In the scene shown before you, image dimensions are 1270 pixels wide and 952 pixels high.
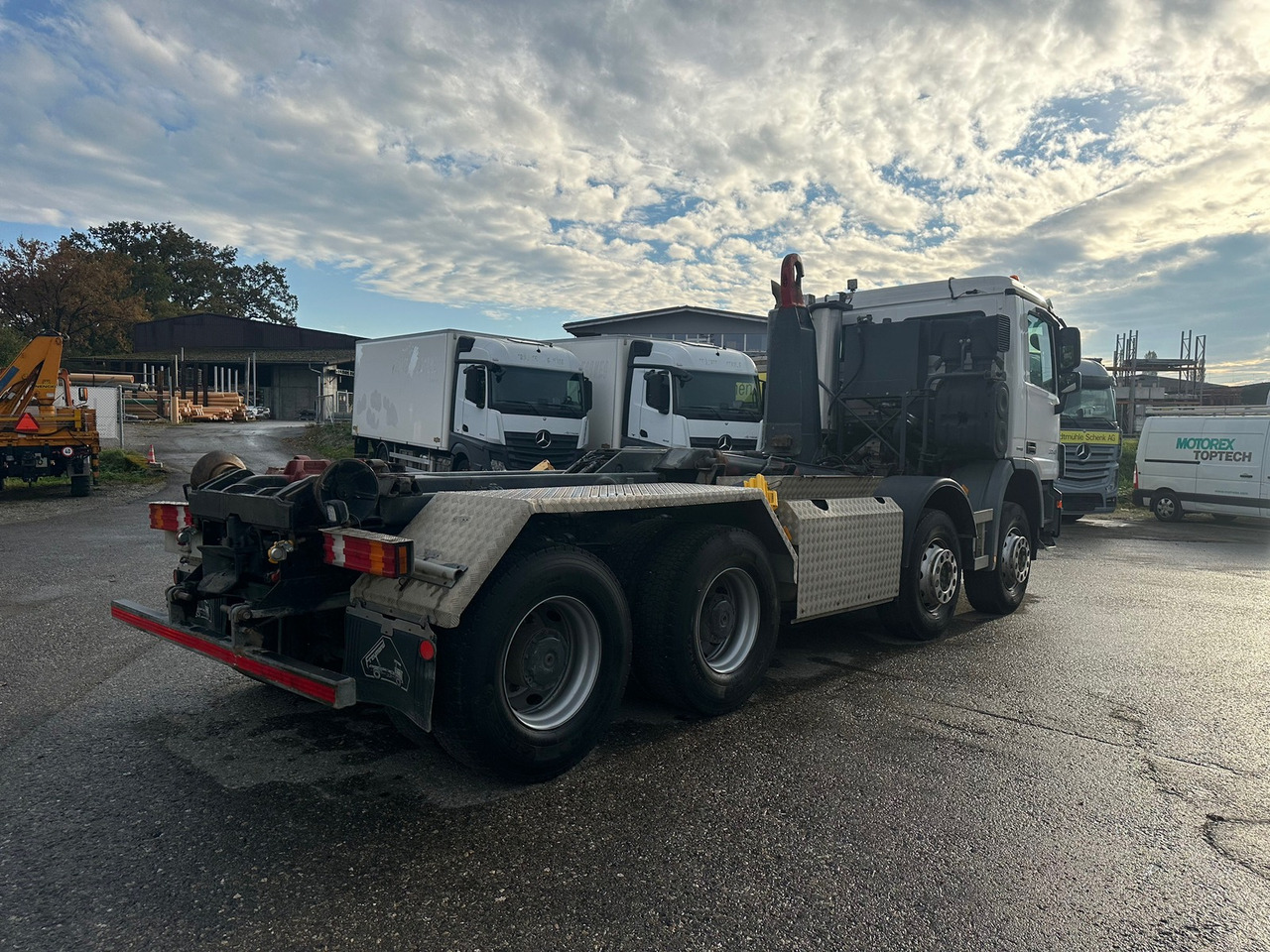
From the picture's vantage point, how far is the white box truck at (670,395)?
15539 mm

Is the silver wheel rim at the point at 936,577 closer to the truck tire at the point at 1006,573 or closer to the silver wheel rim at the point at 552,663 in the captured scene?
the truck tire at the point at 1006,573

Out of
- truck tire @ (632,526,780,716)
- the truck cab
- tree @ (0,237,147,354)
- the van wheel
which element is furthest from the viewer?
tree @ (0,237,147,354)

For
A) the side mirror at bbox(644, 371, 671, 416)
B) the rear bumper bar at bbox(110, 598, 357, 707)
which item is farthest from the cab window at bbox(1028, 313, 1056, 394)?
the side mirror at bbox(644, 371, 671, 416)

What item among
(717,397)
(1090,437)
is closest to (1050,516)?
(717,397)

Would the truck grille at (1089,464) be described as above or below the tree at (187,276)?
below

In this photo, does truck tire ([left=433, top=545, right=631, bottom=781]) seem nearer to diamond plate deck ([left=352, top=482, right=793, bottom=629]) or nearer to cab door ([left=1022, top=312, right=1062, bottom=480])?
diamond plate deck ([left=352, top=482, right=793, bottom=629])

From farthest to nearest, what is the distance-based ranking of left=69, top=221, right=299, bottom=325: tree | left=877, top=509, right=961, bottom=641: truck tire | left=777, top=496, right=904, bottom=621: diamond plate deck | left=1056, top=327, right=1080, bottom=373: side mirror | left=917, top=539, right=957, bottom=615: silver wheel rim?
left=69, top=221, right=299, bottom=325: tree
left=1056, top=327, right=1080, bottom=373: side mirror
left=917, top=539, right=957, bottom=615: silver wheel rim
left=877, top=509, right=961, bottom=641: truck tire
left=777, top=496, right=904, bottom=621: diamond plate deck

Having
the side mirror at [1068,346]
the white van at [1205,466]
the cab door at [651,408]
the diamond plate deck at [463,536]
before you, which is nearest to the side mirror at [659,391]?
the cab door at [651,408]

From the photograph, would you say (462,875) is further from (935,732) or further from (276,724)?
(935,732)

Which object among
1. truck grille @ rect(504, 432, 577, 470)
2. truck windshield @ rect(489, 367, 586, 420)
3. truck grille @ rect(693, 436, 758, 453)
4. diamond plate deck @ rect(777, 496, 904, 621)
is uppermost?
truck windshield @ rect(489, 367, 586, 420)

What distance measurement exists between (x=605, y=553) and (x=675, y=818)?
143cm

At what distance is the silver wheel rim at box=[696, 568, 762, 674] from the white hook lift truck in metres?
0.01

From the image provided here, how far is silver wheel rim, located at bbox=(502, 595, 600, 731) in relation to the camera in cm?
368

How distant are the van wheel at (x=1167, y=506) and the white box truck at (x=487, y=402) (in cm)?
1238
